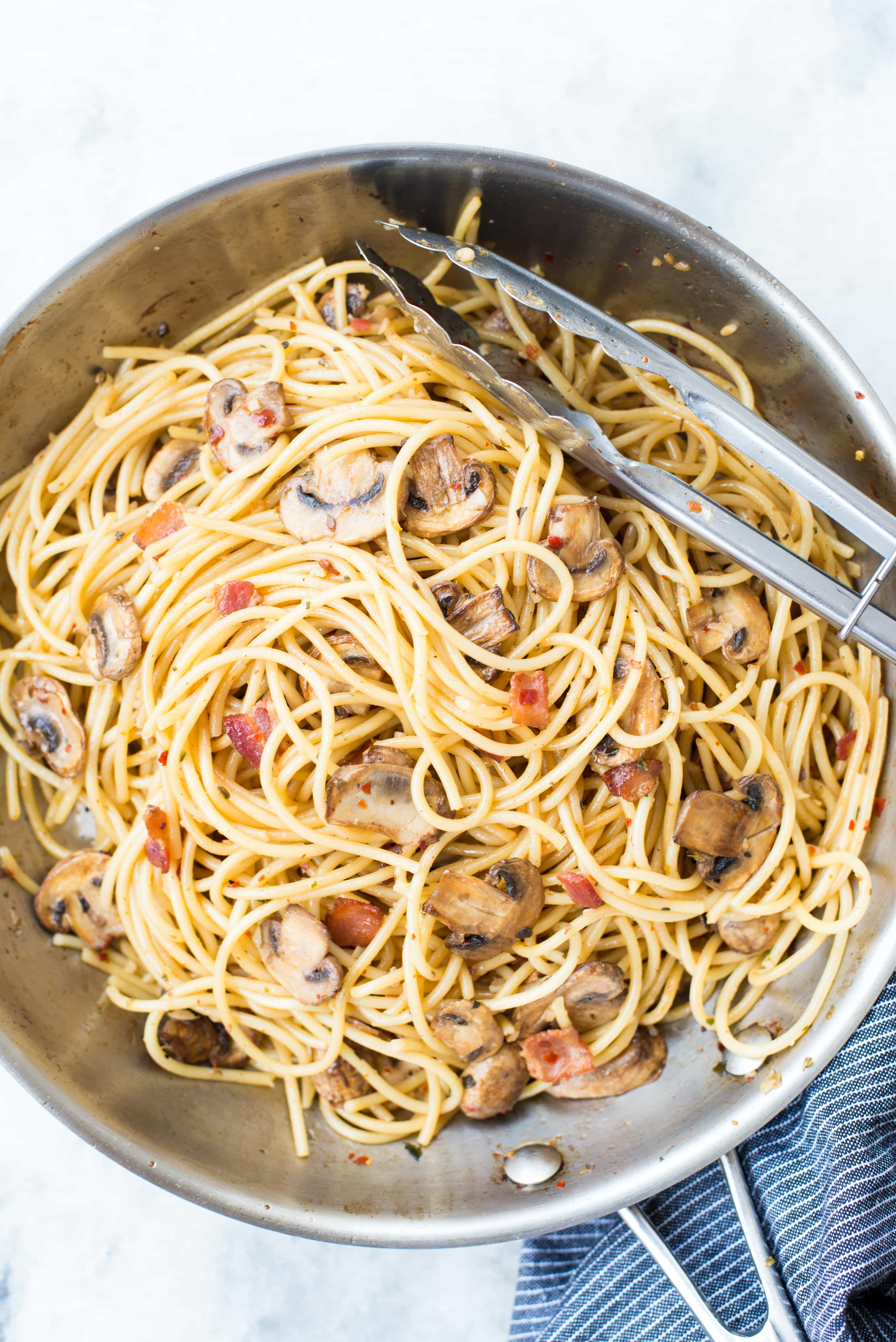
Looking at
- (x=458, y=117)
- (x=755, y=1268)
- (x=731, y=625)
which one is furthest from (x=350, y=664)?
(x=755, y=1268)

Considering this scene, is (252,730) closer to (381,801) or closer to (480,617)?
(381,801)

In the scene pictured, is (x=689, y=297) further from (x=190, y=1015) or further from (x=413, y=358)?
(x=190, y=1015)

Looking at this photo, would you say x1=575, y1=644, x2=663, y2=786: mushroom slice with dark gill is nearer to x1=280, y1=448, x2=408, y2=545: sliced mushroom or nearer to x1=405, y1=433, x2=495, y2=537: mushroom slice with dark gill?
x1=405, y1=433, x2=495, y2=537: mushroom slice with dark gill

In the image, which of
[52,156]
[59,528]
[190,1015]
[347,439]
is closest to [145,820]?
[190,1015]

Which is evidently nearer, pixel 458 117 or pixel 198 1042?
pixel 198 1042

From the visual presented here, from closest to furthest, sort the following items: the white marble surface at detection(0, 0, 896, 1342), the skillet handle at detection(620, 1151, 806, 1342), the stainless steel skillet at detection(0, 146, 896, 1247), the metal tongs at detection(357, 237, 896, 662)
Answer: the metal tongs at detection(357, 237, 896, 662)
the stainless steel skillet at detection(0, 146, 896, 1247)
the skillet handle at detection(620, 1151, 806, 1342)
the white marble surface at detection(0, 0, 896, 1342)

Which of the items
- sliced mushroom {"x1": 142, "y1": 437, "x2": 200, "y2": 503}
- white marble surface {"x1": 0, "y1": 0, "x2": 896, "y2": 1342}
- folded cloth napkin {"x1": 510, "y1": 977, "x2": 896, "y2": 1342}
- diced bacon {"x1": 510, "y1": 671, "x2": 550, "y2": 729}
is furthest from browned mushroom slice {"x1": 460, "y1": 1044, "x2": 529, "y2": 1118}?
sliced mushroom {"x1": 142, "y1": 437, "x2": 200, "y2": 503}

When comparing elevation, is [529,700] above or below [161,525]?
above
